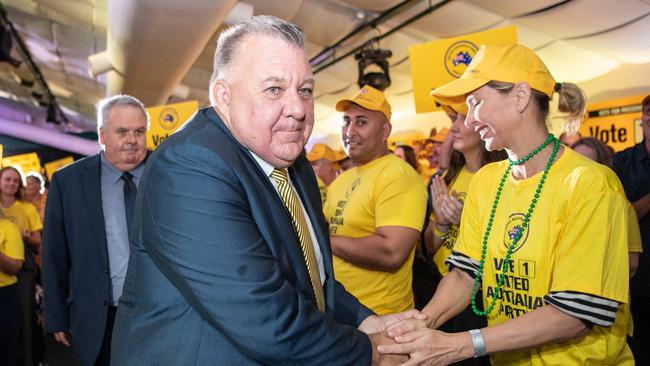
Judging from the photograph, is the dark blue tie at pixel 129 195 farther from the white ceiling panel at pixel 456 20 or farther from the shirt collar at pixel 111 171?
the white ceiling panel at pixel 456 20

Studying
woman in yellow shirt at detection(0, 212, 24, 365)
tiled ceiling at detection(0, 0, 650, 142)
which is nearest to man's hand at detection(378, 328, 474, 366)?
woman in yellow shirt at detection(0, 212, 24, 365)

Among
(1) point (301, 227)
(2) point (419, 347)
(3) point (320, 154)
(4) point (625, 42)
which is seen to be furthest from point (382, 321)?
(4) point (625, 42)

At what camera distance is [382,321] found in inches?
75.9

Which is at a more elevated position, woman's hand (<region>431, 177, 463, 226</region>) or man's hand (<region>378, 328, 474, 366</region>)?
woman's hand (<region>431, 177, 463, 226</region>)

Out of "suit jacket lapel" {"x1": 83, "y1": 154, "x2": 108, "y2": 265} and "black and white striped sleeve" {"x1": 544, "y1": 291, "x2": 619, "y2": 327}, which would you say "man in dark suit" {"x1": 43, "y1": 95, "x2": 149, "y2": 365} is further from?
"black and white striped sleeve" {"x1": 544, "y1": 291, "x2": 619, "y2": 327}

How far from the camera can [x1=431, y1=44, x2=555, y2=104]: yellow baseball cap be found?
1787 mm

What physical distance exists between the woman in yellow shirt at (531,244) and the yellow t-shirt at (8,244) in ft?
11.3

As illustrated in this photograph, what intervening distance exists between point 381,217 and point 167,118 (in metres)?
3.04

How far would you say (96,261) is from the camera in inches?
108

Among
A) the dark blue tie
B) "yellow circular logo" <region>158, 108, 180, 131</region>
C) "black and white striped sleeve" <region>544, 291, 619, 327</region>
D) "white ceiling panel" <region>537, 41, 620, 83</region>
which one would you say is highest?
"white ceiling panel" <region>537, 41, 620, 83</region>

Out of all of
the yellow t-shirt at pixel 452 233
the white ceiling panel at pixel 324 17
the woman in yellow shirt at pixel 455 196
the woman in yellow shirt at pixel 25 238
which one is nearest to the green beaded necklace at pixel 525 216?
the woman in yellow shirt at pixel 455 196

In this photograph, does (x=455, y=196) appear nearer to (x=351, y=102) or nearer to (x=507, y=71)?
(x=351, y=102)

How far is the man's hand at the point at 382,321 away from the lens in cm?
189

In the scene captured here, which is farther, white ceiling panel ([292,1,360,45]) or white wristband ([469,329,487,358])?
white ceiling panel ([292,1,360,45])
